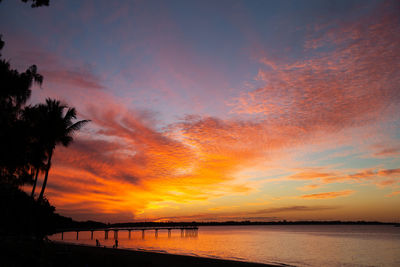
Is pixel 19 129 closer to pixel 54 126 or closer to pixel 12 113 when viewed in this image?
pixel 12 113

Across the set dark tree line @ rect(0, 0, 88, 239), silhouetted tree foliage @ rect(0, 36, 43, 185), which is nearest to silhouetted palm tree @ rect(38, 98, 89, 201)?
dark tree line @ rect(0, 0, 88, 239)

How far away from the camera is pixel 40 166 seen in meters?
27.3

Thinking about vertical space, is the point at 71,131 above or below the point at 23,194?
above

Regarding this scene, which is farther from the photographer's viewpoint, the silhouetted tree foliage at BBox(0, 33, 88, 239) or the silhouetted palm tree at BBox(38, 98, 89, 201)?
the silhouetted palm tree at BBox(38, 98, 89, 201)

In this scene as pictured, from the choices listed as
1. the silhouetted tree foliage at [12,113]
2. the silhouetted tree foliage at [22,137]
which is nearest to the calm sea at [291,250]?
the silhouetted tree foliage at [22,137]

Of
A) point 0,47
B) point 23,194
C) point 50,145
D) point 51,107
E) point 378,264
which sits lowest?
point 378,264

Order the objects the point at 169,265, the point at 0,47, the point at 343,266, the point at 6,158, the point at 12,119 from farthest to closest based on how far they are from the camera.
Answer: the point at 343,266, the point at 169,265, the point at 6,158, the point at 12,119, the point at 0,47

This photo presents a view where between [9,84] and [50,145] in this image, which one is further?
[50,145]

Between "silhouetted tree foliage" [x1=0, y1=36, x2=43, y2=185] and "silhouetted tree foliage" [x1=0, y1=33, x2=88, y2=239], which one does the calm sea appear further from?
"silhouetted tree foliage" [x1=0, y1=36, x2=43, y2=185]

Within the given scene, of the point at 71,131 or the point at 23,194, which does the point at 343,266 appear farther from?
the point at 23,194

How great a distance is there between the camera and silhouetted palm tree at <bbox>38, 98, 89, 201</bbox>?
27109mm

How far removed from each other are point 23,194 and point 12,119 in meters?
26.7

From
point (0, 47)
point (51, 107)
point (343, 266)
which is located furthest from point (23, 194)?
point (343, 266)

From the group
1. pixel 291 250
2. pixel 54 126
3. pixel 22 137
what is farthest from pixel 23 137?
pixel 291 250
